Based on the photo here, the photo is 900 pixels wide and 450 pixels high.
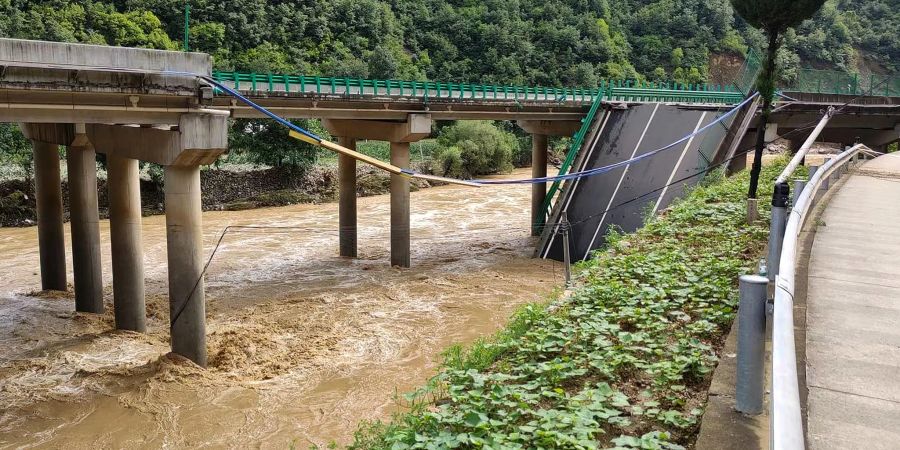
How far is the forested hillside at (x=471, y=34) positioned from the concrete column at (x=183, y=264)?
1569 inches

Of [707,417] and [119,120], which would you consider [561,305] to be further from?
[119,120]

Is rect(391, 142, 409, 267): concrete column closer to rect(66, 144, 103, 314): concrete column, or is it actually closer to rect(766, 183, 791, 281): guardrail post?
rect(66, 144, 103, 314): concrete column

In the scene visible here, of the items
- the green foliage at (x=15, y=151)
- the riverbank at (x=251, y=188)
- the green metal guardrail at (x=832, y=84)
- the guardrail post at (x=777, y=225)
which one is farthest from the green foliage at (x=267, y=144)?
the guardrail post at (x=777, y=225)

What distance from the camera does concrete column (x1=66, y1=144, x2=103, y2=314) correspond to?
17953mm

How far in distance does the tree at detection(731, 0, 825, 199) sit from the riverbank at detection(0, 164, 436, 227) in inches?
1142

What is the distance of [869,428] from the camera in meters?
4.16

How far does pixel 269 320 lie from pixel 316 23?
52406 mm

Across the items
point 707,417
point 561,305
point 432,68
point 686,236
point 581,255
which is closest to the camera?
point 707,417

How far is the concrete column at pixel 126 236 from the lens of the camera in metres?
16.5

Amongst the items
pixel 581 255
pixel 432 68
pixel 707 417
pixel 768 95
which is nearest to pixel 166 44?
pixel 432 68

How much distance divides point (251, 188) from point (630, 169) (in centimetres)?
2309

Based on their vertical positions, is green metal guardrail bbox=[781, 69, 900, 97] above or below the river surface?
above

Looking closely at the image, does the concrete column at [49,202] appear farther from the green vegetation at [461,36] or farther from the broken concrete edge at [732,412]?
the green vegetation at [461,36]

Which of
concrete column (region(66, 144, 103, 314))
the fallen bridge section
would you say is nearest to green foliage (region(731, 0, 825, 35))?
the fallen bridge section
